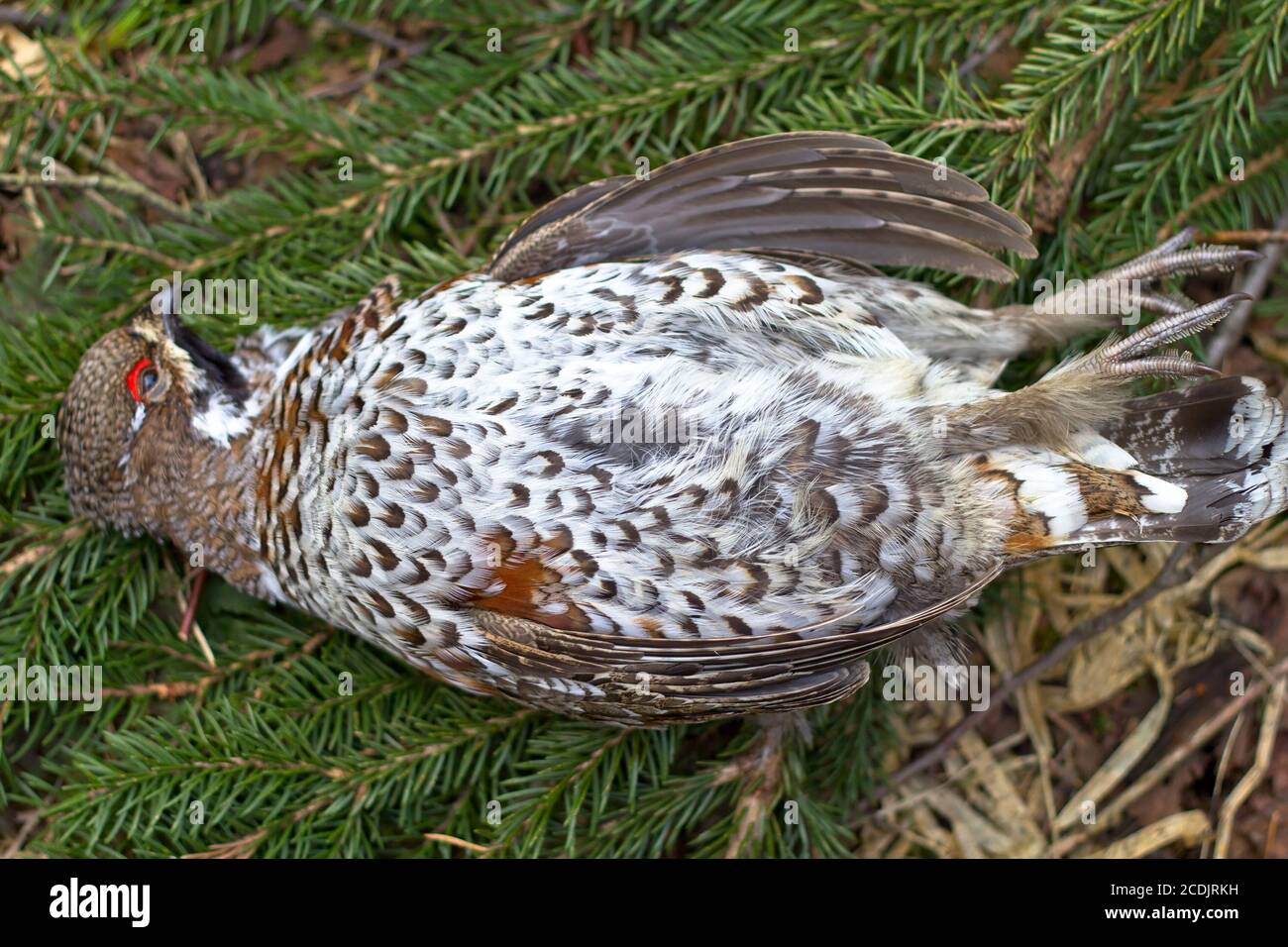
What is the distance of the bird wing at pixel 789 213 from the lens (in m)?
2.33

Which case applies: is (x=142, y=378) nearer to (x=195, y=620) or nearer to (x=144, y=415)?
(x=144, y=415)

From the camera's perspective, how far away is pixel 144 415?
2.64 metres

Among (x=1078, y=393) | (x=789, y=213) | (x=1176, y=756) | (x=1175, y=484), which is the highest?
(x=789, y=213)

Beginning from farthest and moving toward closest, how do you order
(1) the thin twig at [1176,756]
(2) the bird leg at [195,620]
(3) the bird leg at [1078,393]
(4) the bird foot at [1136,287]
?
(1) the thin twig at [1176,756] < (2) the bird leg at [195,620] < (4) the bird foot at [1136,287] < (3) the bird leg at [1078,393]

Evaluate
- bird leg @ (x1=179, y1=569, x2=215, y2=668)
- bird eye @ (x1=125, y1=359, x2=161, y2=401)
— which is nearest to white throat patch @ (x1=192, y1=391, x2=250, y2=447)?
bird eye @ (x1=125, y1=359, x2=161, y2=401)

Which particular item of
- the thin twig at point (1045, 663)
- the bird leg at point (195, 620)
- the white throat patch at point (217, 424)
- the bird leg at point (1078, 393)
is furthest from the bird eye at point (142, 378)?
the thin twig at point (1045, 663)

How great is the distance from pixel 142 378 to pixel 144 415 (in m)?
0.10

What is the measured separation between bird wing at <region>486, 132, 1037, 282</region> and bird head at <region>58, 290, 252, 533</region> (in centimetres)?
78

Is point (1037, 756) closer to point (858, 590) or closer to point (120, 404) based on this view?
point (858, 590)

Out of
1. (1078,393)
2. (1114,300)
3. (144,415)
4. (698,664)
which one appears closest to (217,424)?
(144,415)

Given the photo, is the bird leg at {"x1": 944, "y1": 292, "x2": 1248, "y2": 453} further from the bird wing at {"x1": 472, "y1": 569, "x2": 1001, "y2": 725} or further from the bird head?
the bird head

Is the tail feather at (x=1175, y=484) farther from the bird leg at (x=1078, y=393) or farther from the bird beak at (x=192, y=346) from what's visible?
the bird beak at (x=192, y=346)

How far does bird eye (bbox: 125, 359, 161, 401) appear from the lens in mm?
2590
